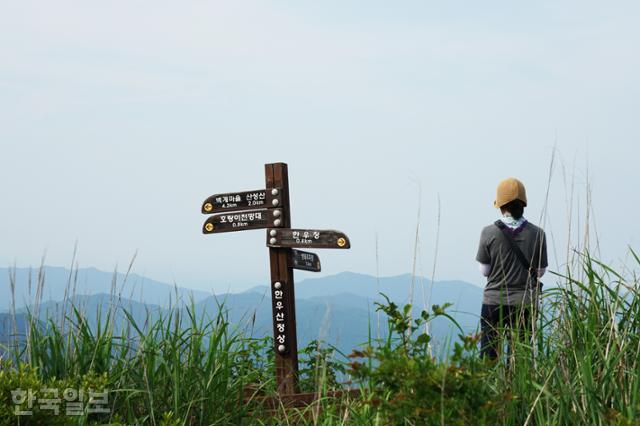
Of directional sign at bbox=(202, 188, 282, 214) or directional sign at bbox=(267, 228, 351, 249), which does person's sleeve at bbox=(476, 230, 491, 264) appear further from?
directional sign at bbox=(202, 188, 282, 214)

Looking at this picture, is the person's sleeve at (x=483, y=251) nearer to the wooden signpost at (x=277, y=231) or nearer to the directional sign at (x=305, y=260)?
the wooden signpost at (x=277, y=231)

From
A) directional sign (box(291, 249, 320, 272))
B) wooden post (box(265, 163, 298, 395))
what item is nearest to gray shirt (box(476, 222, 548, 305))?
directional sign (box(291, 249, 320, 272))

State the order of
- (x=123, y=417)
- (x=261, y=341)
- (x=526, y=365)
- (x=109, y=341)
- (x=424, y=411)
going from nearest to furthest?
(x=424, y=411), (x=526, y=365), (x=123, y=417), (x=109, y=341), (x=261, y=341)

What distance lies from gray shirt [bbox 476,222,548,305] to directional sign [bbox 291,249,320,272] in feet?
6.76

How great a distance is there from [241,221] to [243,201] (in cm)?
22

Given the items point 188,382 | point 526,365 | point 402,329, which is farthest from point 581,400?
point 188,382

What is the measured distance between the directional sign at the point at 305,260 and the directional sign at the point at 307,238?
0.22m

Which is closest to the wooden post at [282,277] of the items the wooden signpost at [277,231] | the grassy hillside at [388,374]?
the wooden signpost at [277,231]

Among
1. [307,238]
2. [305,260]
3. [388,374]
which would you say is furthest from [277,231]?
[388,374]

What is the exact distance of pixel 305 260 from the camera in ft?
28.5

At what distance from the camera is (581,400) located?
4.40 m

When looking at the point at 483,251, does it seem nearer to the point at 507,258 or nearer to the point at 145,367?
the point at 507,258

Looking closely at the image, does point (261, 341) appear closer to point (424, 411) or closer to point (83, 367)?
point (83, 367)

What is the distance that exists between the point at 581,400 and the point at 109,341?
10.9 ft
